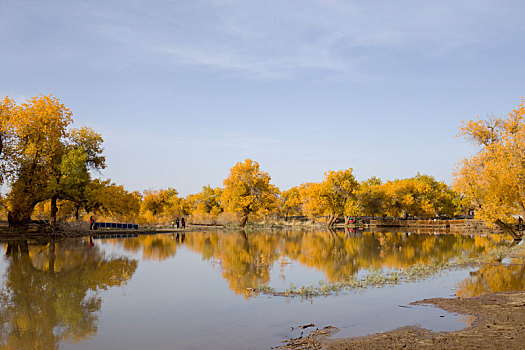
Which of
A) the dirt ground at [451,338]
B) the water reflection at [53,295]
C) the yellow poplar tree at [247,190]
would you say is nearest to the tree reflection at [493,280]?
the dirt ground at [451,338]

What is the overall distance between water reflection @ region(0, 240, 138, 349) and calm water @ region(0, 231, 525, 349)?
3cm

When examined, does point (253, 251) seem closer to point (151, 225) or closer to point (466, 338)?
point (466, 338)

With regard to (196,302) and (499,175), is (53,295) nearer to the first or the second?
(196,302)

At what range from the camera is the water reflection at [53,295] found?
841 cm

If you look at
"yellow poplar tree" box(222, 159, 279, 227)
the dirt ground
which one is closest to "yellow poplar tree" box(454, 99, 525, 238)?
the dirt ground

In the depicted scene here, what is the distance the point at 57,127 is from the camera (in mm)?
37250

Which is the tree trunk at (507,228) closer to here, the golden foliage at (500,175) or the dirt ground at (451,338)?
the golden foliage at (500,175)

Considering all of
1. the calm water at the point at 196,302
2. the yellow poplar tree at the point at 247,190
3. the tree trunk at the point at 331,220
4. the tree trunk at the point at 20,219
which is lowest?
the calm water at the point at 196,302

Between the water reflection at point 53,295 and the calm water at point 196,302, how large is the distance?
0.03 m

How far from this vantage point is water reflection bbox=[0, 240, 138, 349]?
8414 millimetres

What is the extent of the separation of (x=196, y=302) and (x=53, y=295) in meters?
Result: 4.27

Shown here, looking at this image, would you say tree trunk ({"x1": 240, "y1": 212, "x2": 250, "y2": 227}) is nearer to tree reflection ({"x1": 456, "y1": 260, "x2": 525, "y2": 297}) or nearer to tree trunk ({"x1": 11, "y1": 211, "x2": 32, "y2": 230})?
tree trunk ({"x1": 11, "y1": 211, "x2": 32, "y2": 230})

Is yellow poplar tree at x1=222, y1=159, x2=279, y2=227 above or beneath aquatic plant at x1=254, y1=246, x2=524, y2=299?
above

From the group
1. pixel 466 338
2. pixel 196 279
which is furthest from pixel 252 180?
pixel 466 338
